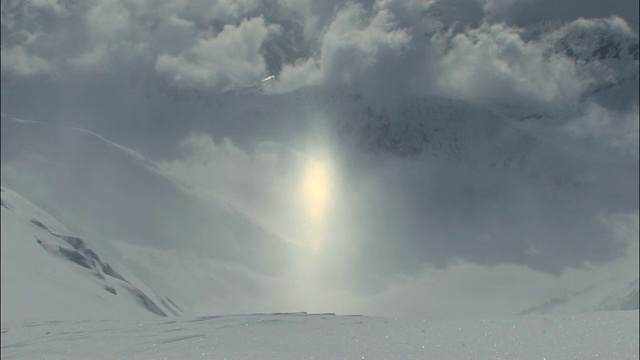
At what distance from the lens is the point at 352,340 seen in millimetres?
9234

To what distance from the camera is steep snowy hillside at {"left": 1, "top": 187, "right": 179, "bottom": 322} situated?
15.0m

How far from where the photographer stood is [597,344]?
27.1ft

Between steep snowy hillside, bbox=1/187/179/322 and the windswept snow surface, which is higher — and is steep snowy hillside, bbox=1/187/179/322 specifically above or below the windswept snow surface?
above

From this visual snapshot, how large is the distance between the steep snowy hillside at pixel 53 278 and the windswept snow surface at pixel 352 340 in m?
3.48

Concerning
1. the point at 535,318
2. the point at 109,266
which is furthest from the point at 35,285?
the point at 535,318

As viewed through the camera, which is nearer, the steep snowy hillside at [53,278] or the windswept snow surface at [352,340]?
the windswept snow surface at [352,340]

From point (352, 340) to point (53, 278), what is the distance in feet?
39.4

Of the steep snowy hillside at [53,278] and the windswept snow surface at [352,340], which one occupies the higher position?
the steep snowy hillside at [53,278]

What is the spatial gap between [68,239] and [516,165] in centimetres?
18042

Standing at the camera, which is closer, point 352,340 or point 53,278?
point 352,340

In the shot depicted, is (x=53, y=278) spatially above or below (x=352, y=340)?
above

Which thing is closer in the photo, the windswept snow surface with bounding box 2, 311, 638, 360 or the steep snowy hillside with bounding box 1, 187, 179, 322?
the windswept snow surface with bounding box 2, 311, 638, 360

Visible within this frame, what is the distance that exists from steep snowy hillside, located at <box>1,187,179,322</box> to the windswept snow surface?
348 cm

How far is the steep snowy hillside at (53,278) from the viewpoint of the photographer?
1503 cm
